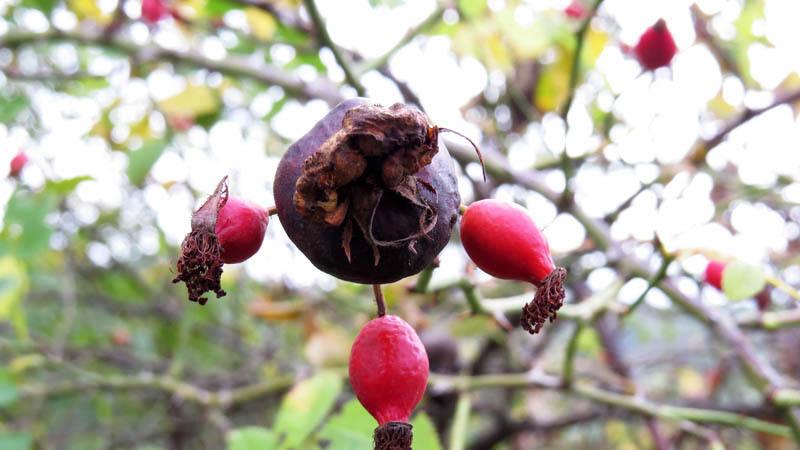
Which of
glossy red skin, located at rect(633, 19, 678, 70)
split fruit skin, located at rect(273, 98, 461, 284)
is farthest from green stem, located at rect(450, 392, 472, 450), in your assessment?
glossy red skin, located at rect(633, 19, 678, 70)

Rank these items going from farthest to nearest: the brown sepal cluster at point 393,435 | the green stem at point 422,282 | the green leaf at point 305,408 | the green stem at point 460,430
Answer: the green stem at point 460,430
the green leaf at point 305,408
the green stem at point 422,282
the brown sepal cluster at point 393,435

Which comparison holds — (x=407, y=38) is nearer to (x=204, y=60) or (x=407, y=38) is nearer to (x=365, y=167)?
(x=204, y=60)

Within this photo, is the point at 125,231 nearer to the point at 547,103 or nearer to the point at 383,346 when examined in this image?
the point at 547,103

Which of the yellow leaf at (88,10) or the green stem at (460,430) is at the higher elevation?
the yellow leaf at (88,10)

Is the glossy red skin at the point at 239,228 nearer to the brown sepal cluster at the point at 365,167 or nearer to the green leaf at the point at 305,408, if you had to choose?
the brown sepal cluster at the point at 365,167

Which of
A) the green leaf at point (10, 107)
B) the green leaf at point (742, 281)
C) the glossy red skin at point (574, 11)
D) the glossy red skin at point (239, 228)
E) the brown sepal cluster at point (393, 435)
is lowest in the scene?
the glossy red skin at point (574, 11)

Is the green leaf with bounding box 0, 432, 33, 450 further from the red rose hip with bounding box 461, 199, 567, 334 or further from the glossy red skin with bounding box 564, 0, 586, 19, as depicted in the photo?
the glossy red skin with bounding box 564, 0, 586, 19

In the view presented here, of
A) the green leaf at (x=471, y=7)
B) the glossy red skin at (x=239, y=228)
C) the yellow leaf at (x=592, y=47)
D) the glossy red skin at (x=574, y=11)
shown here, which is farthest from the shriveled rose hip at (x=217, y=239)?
the glossy red skin at (x=574, y=11)

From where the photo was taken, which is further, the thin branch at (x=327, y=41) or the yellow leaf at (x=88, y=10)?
the yellow leaf at (x=88, y=10)
